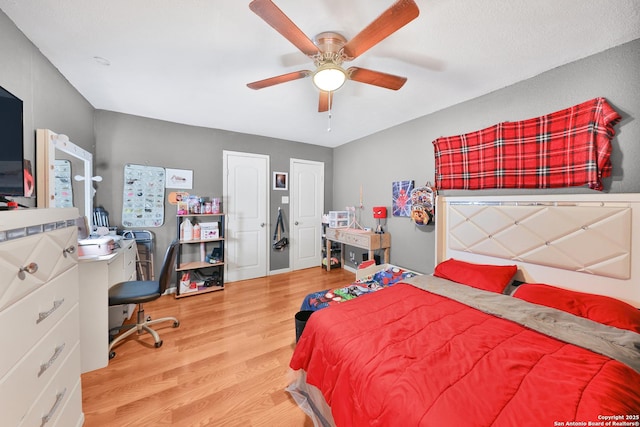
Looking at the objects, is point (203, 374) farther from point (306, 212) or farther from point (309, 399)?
point (306, 212)

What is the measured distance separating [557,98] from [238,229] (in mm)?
4036

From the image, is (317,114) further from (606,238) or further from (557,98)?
(606,238)

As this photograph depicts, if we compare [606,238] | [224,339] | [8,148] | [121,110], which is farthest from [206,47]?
[606,238]

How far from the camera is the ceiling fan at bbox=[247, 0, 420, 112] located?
44.1 inches

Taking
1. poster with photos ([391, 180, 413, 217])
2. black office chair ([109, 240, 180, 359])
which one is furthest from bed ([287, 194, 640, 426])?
black office chair ([109, 240, 180, 359])

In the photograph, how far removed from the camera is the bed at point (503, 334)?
35.7 inches

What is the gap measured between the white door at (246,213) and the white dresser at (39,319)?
2.45 meters

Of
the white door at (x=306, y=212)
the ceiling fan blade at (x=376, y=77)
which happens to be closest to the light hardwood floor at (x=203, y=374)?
the white door at (x=306, y=212)

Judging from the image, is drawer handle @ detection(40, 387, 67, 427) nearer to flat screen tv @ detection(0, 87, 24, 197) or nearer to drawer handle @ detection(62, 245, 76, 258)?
drawer handle @ detection(62, 245, 76, 258)

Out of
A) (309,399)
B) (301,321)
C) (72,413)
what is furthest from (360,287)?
(72,413)

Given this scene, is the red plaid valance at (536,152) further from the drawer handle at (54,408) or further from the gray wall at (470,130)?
the drawer handle at (54,408)

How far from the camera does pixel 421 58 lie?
6.05 ft

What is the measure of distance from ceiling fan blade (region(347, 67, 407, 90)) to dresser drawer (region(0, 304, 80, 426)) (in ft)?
7.29

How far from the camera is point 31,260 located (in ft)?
3.00
